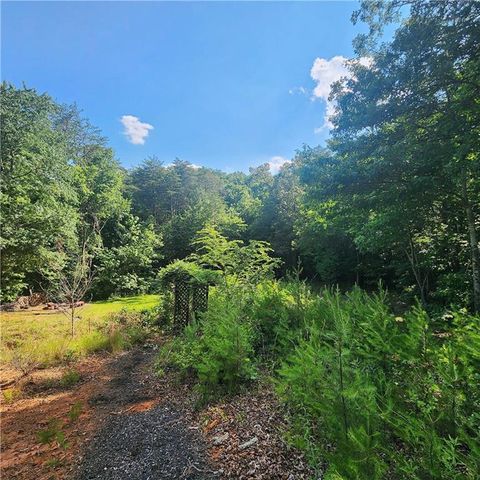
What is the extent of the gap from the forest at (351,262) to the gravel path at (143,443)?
0.57 m

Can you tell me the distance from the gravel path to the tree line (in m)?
4.29

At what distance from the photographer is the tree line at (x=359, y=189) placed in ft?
18.8

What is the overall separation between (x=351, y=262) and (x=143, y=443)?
50.2ft

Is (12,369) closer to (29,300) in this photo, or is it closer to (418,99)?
(418,99)

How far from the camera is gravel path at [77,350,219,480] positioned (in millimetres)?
2518

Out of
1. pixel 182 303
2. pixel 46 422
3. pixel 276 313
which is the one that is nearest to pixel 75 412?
pixel 46 422

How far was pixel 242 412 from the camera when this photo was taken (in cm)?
311

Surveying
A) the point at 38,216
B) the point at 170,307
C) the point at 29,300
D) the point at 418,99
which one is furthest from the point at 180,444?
the point at 29,300

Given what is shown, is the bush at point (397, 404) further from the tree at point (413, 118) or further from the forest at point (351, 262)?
the tree at point (413, 118)

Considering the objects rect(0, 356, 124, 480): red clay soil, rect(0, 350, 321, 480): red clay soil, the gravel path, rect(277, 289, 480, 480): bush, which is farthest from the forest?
rect(0, 356, 124, 480): red clay soil

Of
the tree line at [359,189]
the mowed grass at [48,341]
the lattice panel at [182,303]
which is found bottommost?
the mowed grass at [48,341]

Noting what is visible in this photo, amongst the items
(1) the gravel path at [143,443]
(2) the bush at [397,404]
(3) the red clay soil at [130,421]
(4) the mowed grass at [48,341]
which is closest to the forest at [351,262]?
(2) the bush at [397,404]

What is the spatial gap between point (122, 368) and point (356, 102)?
7.60m

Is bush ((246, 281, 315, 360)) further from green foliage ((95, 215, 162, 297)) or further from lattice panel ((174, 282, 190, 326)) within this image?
green foliage ((95, 215, 162, 297))
